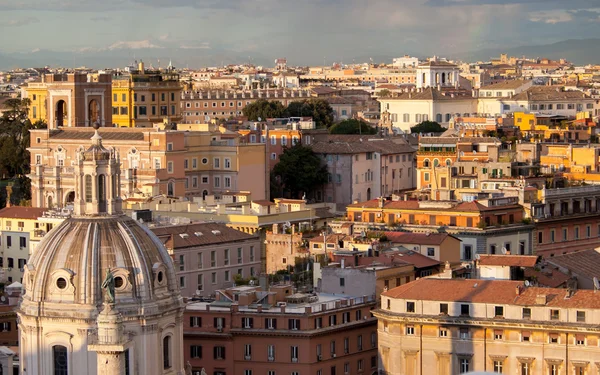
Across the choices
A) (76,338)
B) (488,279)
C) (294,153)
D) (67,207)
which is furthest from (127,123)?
(76,338)

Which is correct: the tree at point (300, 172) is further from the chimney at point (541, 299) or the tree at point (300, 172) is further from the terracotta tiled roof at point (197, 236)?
the chimney at point (541, 299)

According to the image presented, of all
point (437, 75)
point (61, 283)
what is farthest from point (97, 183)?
point (437, 75)

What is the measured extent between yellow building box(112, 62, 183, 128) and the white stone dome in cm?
5428

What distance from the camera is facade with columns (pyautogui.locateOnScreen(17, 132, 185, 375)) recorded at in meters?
48.0

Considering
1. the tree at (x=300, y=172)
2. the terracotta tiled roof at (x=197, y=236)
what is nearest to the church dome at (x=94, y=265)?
the terracotta tiled roof at (x=197, y=236)

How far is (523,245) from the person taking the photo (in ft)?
226

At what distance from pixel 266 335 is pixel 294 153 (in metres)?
38.8

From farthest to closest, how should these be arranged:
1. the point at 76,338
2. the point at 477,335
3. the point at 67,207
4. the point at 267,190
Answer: the point at 267,190, the point at 67,207, the point at 477,335, the point at 76,338

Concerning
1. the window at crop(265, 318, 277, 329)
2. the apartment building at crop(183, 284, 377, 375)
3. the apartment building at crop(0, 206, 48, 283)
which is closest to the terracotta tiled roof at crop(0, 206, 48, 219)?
the apartment building at crop(0, 206, 48, 283)

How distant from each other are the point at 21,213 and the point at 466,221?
1763cm

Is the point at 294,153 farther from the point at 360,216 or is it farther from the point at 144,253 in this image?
the point at 144,253

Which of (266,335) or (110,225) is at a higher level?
(110,225)

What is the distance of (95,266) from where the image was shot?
48.4 metres

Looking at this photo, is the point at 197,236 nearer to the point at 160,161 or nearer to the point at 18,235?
the point at 18,235
